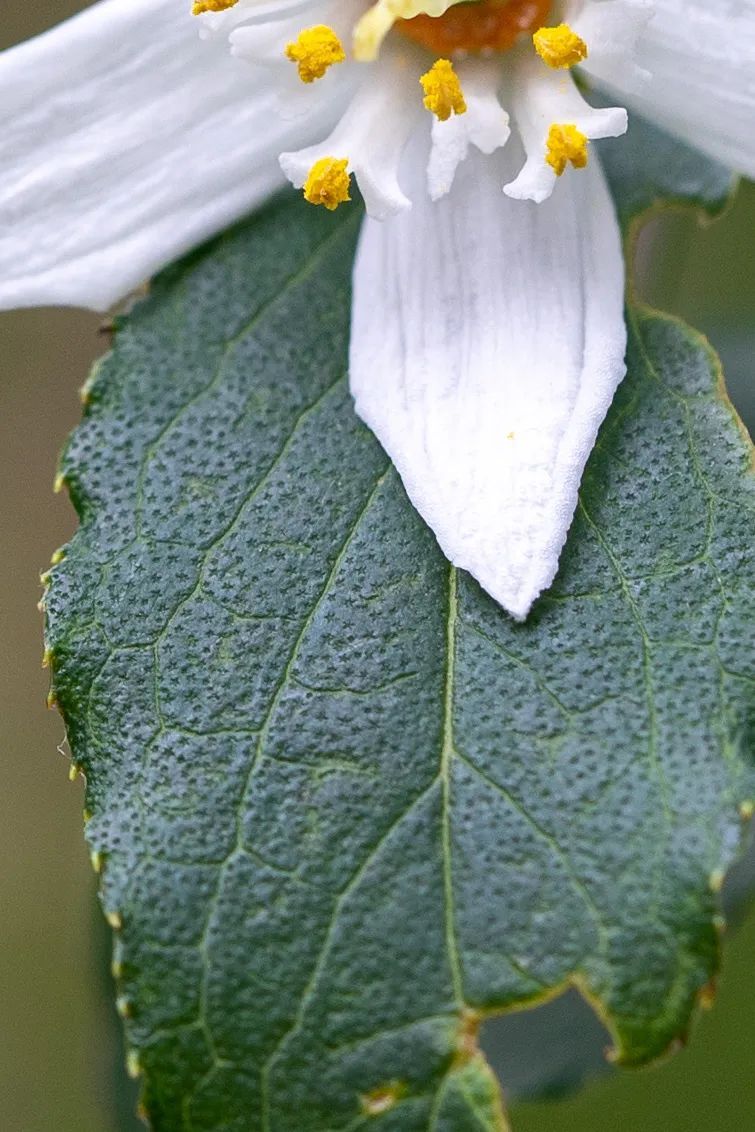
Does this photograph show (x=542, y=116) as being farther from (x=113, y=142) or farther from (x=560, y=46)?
(x=113, y=142)

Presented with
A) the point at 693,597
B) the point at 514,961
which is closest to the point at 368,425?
the point at 693,597

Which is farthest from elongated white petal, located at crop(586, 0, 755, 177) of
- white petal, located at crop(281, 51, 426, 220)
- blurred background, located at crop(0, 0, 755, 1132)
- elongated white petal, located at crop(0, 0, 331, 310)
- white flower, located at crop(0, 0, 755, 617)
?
blurred background, located at crop(0, 0, 755, 1132)

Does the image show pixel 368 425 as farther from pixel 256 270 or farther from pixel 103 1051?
pixel 103 1051

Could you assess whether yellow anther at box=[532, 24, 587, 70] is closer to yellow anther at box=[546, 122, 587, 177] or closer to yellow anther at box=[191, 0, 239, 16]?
yellow anther at box=[546, 122, 587, 177]

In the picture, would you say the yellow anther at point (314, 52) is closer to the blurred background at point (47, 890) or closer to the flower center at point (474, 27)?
the flower center at point (474, 27)

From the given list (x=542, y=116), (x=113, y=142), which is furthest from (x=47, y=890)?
(x=542, y=116)

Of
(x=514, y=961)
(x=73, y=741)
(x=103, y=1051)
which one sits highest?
(x=73, y=741)

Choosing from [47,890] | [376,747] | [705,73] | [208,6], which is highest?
[208,6]
